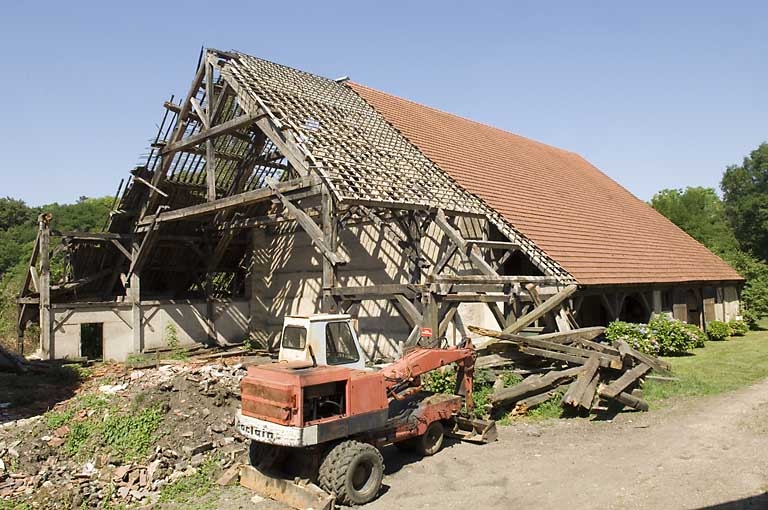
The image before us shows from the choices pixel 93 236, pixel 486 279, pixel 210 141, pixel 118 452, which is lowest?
pixel 118 452

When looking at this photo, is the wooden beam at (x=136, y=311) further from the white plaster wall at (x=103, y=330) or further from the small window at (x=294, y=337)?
the small window at (x=294, y=337)

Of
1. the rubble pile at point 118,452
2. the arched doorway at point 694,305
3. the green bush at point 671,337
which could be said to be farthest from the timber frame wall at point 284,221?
the arched doorway at point 694,305

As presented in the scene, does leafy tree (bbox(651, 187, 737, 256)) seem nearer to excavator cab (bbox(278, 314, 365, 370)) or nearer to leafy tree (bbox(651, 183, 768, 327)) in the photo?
leafy tree (bbox(651, 183, 768, 327))

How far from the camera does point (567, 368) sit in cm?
1140

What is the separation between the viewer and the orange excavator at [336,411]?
21.0 ft

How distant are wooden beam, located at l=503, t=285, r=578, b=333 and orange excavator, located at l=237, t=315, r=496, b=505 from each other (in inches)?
137

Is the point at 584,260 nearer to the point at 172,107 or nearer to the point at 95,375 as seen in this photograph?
the point at 172,107

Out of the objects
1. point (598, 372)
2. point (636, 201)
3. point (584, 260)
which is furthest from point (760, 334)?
point (598, 372)

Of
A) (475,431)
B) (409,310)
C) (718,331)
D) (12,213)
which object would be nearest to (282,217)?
(409,310)

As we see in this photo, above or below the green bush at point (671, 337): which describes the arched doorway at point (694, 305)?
above

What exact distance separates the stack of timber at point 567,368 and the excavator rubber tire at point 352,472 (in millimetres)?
3517

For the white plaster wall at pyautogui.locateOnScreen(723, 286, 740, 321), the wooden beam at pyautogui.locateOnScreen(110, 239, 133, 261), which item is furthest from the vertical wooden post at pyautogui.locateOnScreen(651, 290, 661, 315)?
the wooden beam at pyautogui.locateOnScreen(110, 239, 133, 261)

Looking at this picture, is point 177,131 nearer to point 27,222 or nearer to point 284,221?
point 284,221

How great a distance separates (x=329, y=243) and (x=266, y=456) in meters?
5.13
